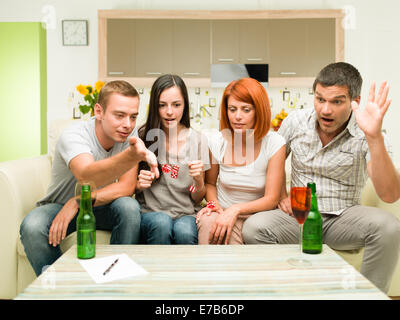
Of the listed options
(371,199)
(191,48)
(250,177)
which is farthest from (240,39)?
(250,177)

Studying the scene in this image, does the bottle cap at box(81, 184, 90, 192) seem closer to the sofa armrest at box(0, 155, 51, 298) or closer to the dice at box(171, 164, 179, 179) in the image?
the dice at box(171, 164, 179, 179)

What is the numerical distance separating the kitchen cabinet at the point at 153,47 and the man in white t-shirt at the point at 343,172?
3.06 meters

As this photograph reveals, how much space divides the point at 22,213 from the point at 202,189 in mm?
932

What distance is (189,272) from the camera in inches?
40.3

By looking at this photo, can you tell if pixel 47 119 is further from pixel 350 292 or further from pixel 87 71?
pixel 350 292

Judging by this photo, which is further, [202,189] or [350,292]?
[202,189]

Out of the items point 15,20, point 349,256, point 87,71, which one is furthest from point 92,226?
point 15,20

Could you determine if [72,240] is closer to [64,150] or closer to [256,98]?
[64,150]

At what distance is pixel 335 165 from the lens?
5.68 ft

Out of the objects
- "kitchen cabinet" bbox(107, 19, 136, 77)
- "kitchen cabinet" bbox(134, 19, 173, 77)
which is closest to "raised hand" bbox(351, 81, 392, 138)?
"kitchen cabinet" bbox(134, 19, 173, 77)

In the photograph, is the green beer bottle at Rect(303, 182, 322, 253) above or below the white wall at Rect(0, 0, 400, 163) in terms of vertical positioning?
below

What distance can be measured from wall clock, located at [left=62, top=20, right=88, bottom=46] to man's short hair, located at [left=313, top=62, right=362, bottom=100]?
4004mm

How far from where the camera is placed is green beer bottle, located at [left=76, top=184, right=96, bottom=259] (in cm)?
113

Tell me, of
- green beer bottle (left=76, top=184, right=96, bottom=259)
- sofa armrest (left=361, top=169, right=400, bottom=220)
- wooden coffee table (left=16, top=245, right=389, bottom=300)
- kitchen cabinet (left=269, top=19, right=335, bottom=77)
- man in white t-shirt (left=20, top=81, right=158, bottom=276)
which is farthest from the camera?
kitchen cabinet (left=269, top=19, right=335, bottom=77)
